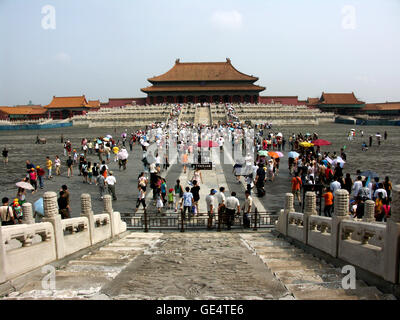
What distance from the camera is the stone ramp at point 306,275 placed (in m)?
4.04

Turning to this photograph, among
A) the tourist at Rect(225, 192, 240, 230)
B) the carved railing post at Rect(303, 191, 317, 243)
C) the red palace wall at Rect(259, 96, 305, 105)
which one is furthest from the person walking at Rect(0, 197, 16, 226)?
the red palace wall at Rect(259, 96, 305, 105)

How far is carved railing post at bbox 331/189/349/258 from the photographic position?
565cm

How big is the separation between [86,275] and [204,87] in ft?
229

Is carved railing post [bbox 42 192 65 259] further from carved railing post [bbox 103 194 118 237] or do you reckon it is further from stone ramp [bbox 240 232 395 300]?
stone ramp [bbox 240 232 395 300]

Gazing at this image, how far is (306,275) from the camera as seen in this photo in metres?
4.92

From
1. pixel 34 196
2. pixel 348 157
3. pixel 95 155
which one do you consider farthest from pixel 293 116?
pixel 34 196

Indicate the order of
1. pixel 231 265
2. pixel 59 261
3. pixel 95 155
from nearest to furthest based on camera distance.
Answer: pixel 231 265, pixel 59 261, pixel 95 155

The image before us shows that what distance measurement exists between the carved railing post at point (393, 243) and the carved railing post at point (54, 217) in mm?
5401

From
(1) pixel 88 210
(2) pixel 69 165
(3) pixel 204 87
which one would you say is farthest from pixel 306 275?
(3) pixel 204 87

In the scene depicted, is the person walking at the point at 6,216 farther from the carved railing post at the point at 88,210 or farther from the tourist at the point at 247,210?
the tourist at the point at 247,210

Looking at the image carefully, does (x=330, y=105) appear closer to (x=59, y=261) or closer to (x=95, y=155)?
(x=95, y=155)
